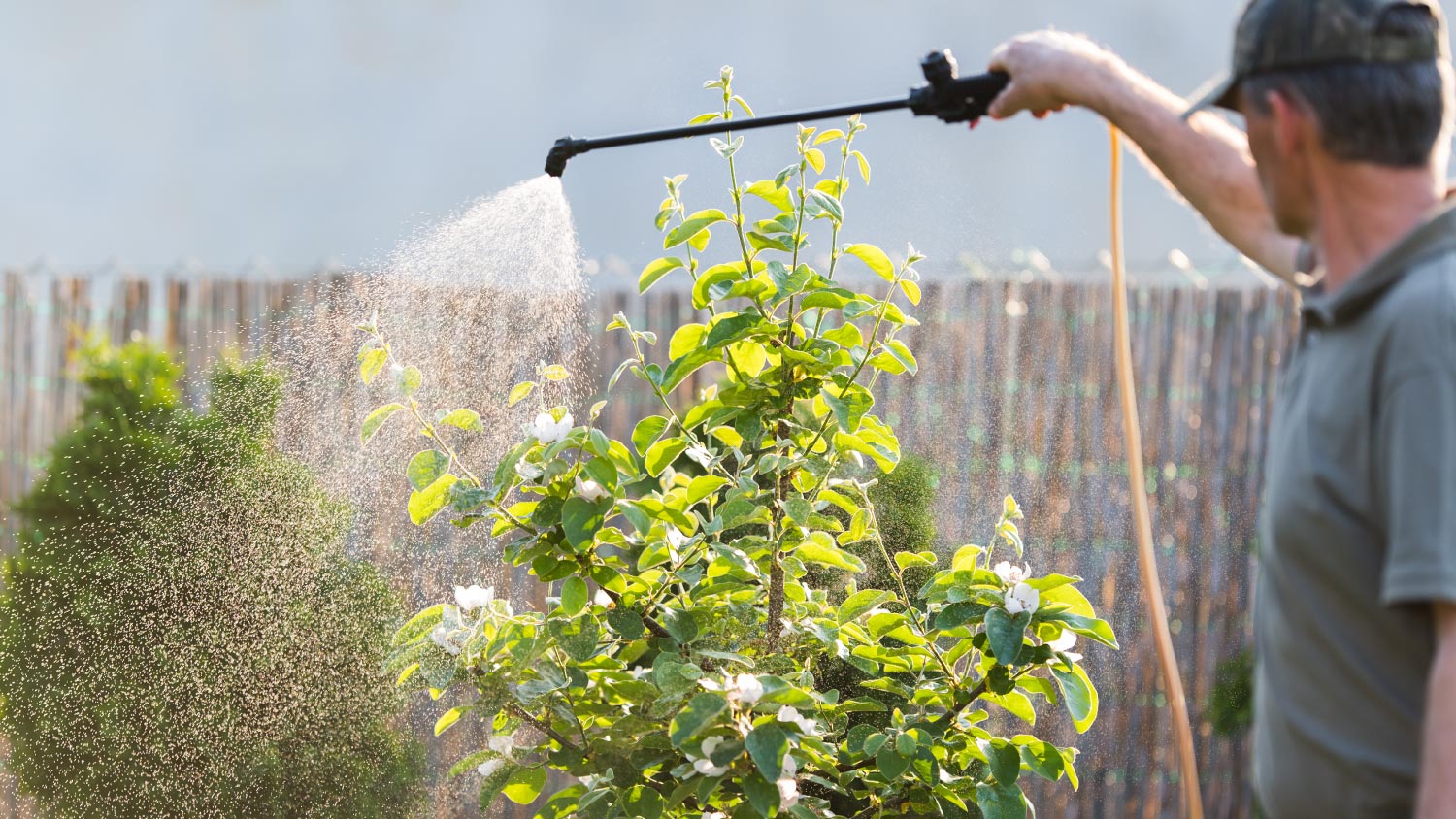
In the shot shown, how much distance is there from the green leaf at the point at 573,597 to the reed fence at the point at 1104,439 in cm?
253

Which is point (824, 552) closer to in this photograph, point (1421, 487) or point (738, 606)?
point (738, 606)

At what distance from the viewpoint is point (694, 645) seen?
6.04 feet

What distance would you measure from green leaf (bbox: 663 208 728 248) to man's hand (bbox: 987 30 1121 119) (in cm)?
45

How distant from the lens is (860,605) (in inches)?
73.5

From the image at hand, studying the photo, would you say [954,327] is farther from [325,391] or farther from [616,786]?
[616,786]

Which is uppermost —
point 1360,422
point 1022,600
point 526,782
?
point 1360,422

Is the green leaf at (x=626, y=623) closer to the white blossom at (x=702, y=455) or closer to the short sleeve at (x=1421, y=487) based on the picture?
the white blossom at (x=702, y=455)

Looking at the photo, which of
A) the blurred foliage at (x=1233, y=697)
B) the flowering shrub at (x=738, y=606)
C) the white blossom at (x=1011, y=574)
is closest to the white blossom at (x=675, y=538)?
the flowering shrub at (x=738, y=606)

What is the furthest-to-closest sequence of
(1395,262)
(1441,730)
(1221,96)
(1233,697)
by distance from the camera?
(1233,697) → (1221,96) → (1395,262) → (1441,730)

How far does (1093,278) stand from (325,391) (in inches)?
105

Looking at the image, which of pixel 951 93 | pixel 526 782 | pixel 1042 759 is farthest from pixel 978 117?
pixel 526 782

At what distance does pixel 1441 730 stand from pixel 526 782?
50.2 inches

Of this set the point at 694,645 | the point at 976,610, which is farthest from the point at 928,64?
the point at 694,645

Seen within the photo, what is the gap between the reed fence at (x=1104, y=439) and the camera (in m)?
4.29
